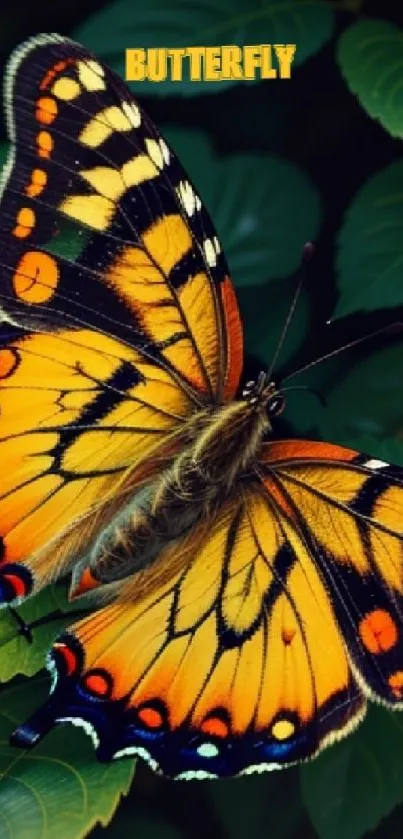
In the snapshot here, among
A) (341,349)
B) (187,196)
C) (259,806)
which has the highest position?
(187,196)

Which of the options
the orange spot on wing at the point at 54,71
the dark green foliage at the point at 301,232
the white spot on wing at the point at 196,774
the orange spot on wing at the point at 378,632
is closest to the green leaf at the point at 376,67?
the dark green foliage at the point at 301,232

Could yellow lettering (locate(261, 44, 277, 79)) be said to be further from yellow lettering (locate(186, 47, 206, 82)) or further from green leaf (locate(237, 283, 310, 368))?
green leaf (locate(237, 283, 310, 368))

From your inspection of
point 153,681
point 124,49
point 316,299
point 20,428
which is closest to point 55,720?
point 153,681

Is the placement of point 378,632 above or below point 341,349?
below

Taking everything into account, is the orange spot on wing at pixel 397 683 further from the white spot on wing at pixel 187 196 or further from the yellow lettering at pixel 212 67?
the yellow lettering at pixel 212 67

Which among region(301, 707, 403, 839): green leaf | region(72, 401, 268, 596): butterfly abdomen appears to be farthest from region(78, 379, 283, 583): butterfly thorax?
region(301, 707, 403, 839): green leaf

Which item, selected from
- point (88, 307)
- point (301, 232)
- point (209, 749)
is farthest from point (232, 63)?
point (209, 749)

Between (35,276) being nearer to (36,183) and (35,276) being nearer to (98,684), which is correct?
(36,183)
